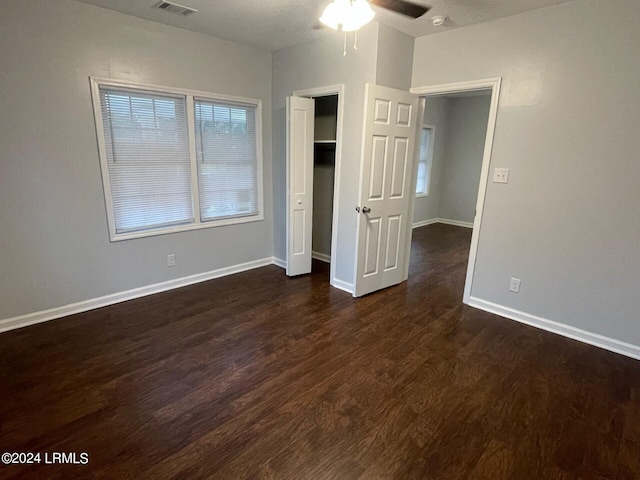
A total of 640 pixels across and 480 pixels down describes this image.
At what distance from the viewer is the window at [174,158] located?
3029 mm

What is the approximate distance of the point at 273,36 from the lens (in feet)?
11.0

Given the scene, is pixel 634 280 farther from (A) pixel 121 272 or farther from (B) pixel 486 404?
(A) pixel 121 272

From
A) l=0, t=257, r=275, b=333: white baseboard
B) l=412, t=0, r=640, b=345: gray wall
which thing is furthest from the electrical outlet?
l=0, t=257, r=275, b=333: white baseboard

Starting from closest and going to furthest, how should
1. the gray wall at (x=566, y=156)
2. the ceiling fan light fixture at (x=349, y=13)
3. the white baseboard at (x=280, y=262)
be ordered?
the ceiling fan light fixture at (x=349, y=13), the gray wall at (x=566, y=156), the white baseboard at (x=280, y=262)

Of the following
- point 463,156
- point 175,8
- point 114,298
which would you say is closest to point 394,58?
point 175,8

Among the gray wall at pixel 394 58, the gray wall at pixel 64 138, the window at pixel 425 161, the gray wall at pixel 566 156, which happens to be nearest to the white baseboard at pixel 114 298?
the gray wall at pixel 64 138

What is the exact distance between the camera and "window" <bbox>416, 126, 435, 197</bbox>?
6.92 meters

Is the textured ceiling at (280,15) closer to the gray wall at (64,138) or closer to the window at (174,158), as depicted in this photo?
the gray wall at (64,138)

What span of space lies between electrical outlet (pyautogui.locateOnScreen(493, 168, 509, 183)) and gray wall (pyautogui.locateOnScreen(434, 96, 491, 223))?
408 centimetres

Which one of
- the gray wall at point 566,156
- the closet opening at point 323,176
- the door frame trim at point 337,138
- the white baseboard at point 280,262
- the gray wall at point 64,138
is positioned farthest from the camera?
the white baseboard at point 280,262

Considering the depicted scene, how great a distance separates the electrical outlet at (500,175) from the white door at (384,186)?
2.84 feet

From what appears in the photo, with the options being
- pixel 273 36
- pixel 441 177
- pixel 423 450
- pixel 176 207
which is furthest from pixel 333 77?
pixel 441 177

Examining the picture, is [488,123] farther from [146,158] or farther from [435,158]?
[435,158]

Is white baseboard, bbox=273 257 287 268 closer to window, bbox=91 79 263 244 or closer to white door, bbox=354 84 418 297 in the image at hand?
window, bbox=91 79 263 244
